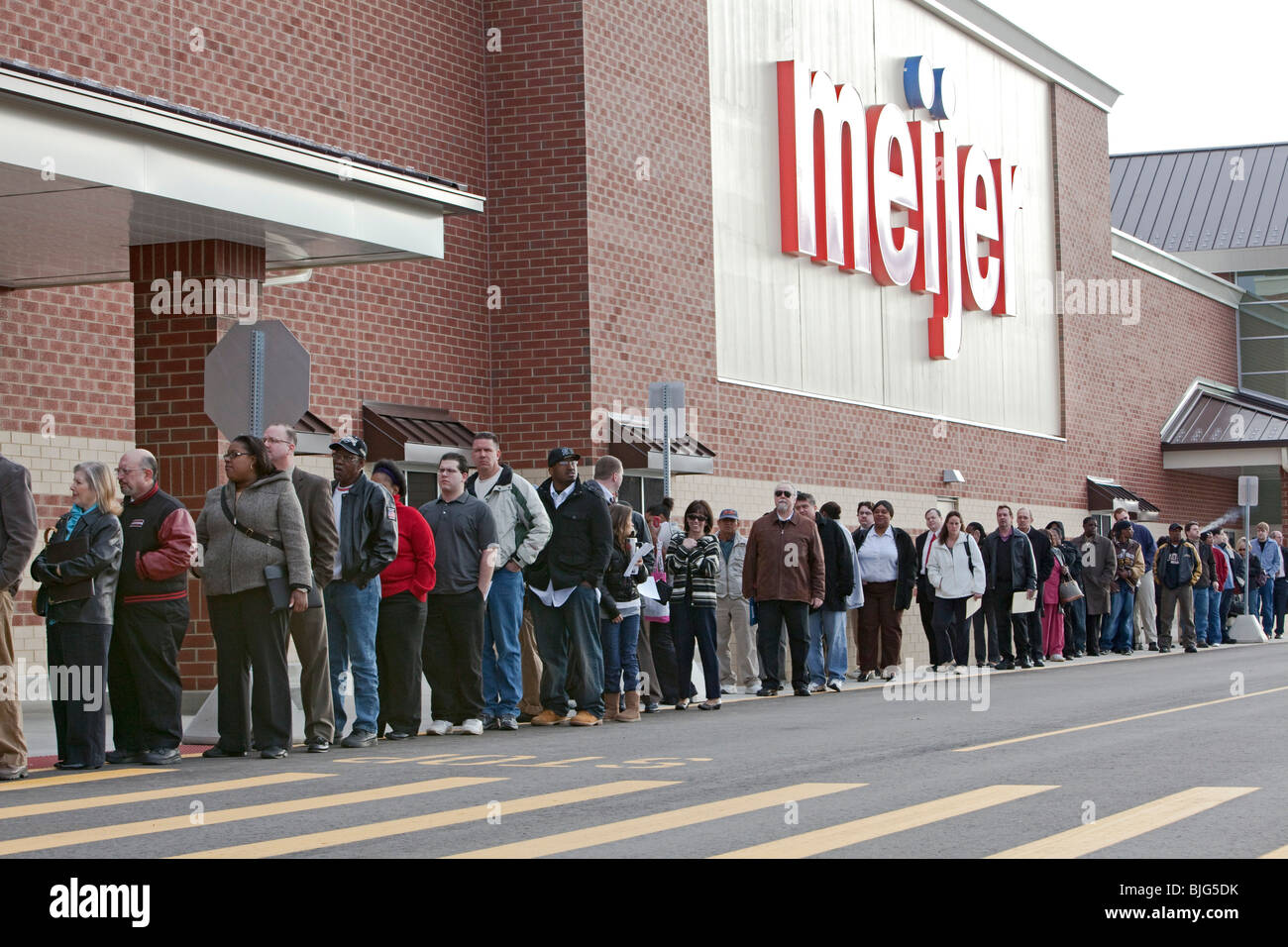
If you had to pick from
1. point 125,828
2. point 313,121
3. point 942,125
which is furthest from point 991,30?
point 125,828

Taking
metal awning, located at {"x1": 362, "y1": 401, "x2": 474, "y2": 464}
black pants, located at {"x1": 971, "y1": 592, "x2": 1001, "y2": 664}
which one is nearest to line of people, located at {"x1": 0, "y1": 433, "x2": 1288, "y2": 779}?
metal awning, located at {"x1": 362, "y1": 401, "x2": 474, "y2": 464}

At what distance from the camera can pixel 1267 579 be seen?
33781 millimetres

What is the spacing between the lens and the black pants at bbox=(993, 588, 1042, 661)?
76.4 ft

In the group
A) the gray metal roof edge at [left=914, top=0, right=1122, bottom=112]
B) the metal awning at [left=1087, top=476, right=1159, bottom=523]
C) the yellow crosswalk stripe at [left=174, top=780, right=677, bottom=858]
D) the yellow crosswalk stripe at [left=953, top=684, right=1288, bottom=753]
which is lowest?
the yellow crosswalk stripe at [left=953, top=684, right=1288, bottom=753]

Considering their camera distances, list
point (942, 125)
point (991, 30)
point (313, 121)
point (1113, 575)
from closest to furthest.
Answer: point (313, 121), point (1113, 575), point (942, 125), point (991, 30)

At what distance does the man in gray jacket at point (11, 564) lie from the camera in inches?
408

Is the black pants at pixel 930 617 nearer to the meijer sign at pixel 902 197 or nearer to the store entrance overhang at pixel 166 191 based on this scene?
the meijer sign at pixel 902 197

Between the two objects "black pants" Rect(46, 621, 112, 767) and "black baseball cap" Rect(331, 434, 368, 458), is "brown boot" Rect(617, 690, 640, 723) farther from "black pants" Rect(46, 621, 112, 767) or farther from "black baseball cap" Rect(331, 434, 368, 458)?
"black pants" Rect(46, 621, 112, 767)

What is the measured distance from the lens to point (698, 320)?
24656 mm

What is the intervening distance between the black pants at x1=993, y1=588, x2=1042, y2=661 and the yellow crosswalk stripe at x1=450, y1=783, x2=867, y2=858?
13.7 m

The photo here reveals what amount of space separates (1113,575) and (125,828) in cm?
2042

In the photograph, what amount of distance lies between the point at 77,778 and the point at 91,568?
1.24 metres

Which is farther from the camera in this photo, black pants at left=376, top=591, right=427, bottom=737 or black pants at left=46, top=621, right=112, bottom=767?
black pants at left=376, top=591, right=427, bottom=737
